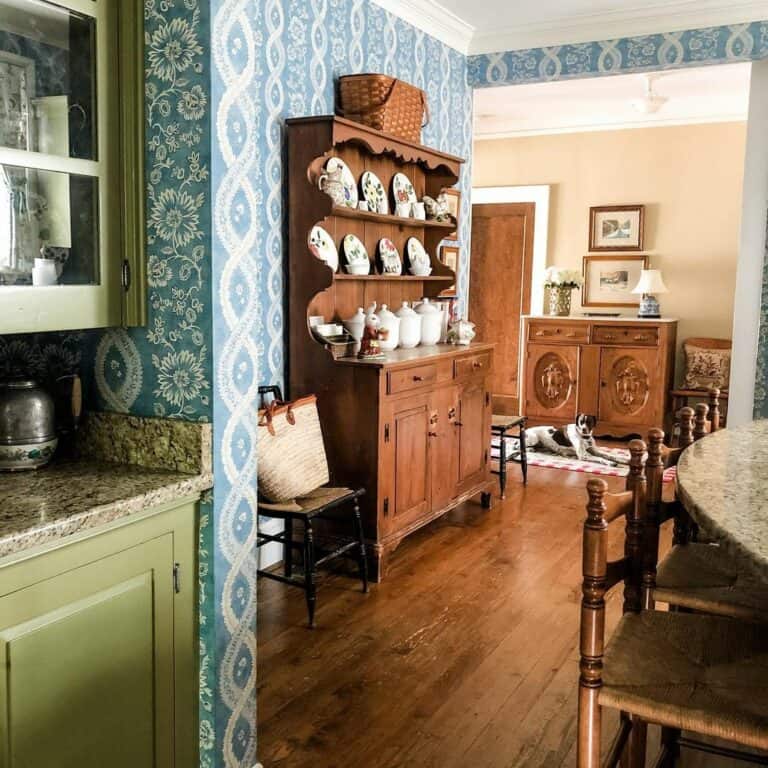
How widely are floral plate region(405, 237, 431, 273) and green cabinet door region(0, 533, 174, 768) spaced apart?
3110 mm

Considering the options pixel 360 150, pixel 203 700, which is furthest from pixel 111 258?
pixel 360 150

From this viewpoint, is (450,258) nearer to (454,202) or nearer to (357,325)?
(454,202)

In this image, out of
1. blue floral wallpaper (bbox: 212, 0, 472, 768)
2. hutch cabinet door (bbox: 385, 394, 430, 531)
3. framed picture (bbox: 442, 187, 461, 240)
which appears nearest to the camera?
blue floral wallpaper (bbox: 212, 0, 472, 768)

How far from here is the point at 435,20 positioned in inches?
190

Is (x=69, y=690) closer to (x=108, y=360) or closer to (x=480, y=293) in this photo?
(x=108, y=360)

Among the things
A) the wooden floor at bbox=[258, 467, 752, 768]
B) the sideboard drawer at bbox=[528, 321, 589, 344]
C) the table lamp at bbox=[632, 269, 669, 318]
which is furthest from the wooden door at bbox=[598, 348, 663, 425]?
the wooden floor at bbox=[258, 467, 752, 768]

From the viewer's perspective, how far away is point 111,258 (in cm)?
192

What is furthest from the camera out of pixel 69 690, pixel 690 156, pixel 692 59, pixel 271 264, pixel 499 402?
pixel 499 402

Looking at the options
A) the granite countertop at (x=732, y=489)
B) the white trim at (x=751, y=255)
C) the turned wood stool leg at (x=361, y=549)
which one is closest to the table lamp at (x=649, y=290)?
the white trim at (x=751, y=255)

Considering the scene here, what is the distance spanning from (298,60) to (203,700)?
9.35 feet

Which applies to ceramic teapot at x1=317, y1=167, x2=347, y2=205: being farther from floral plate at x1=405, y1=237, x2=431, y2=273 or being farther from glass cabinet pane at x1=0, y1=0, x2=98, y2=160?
glass cabinet pane at x1=0, y1=0, x2=98, y2=160

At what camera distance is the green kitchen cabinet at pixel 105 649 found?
1.52 metres

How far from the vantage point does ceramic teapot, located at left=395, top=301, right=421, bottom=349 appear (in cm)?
443

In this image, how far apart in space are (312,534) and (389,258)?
1744mm
